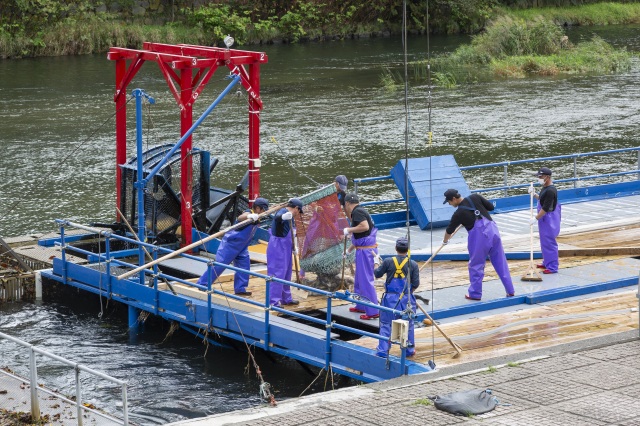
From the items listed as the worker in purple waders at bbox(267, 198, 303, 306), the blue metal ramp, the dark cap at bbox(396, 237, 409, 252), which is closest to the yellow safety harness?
the dark cap at bbox(396, 237, 409, 252)

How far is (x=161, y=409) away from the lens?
15078 mm

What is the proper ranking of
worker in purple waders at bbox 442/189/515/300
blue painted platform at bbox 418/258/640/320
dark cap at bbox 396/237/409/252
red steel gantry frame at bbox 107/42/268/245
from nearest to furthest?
dark cap at bbox 396/237/409/252
blue painted platform at bbox 418/258/640/320
worker in purple waders at bbox 442/189/515/300
red steel gantry frame at bbox 107/42/268/245

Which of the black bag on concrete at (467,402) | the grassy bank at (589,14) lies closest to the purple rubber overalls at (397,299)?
the black bag on concrete at (467,402)

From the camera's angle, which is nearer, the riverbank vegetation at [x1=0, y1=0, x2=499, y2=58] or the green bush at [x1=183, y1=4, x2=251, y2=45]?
the riverbank vegetation at [x1=0, y1=0, x2=499, y2=58]

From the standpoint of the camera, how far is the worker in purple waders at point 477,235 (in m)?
16.0

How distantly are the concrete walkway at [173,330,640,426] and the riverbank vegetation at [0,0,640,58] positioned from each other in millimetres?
49374

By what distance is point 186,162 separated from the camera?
786 inches

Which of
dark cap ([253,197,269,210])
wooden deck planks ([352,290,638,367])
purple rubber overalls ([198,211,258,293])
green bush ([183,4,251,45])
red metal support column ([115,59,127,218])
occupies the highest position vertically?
green bush ([183,4,251,45])

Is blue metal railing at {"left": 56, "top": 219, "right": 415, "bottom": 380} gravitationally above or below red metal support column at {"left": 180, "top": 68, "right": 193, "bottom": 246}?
below

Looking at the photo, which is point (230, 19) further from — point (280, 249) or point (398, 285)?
point (398, 285)

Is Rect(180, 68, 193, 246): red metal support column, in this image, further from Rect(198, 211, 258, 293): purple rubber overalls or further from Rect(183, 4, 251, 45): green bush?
Rect(183, 4, 251, 45): green bush

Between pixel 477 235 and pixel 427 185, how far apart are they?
5598mm

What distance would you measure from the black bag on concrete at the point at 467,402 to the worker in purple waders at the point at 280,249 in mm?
4707

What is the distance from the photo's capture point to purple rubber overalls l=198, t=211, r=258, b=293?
16.7m
